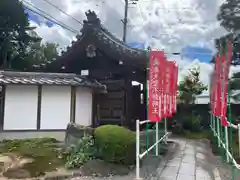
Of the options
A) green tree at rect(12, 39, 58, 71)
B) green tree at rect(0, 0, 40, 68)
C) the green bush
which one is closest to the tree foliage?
the green bush

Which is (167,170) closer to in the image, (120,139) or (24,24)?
(120,139)

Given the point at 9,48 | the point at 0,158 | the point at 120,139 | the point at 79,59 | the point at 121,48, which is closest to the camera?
the point at 120,139

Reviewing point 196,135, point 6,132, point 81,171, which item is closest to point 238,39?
point 196,135

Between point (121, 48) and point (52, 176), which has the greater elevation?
point (121, 48)

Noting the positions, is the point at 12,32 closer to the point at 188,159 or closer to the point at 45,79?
the point at 45,79

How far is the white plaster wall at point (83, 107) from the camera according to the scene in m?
11.0

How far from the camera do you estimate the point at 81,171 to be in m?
5.82

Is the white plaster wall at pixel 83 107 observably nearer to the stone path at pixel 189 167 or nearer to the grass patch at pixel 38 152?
the grass patch at pixel 38 152

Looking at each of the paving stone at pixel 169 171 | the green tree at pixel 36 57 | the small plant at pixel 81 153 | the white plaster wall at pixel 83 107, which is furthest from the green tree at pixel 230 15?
the green tree at pixel 36 57

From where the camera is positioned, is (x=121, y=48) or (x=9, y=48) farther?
(x=9, y=48)

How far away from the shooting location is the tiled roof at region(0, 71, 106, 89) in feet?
33.2

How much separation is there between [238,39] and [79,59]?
24.1ft

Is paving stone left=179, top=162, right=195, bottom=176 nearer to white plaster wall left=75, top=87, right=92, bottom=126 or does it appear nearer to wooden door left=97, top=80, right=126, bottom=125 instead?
wooden door left=97, top=80, right=126, bottom=125

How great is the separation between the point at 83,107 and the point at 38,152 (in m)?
3.93
